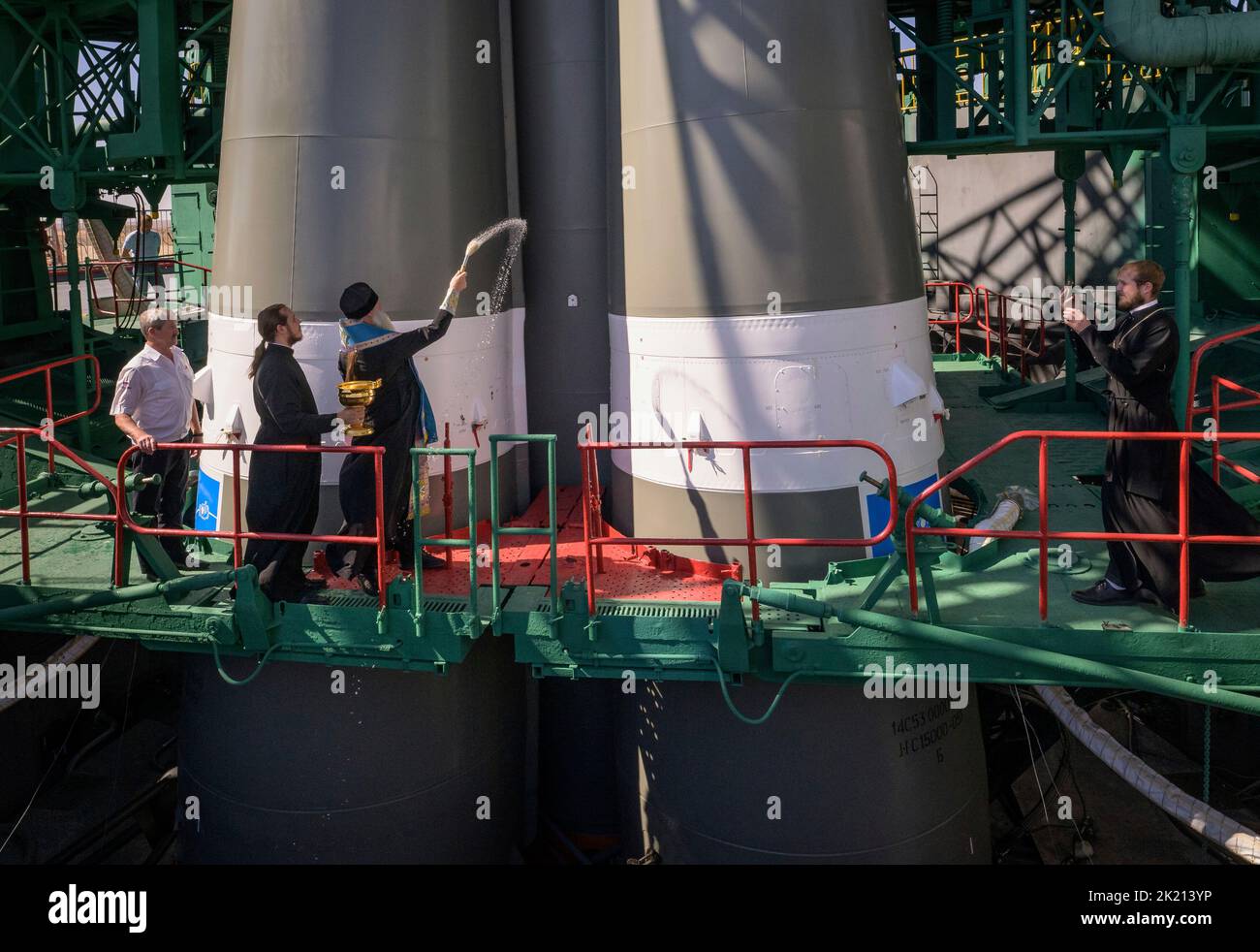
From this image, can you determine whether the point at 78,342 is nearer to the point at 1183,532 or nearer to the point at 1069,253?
the point at 1069,253

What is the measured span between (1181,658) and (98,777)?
1166cm

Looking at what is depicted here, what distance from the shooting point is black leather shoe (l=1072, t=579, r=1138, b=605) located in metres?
8.29

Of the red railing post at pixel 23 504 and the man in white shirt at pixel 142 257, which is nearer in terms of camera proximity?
the red railing post at pixel 23 504

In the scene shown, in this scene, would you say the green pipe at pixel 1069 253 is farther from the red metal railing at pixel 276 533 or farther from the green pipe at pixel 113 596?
the green pipe at pixel 113 596

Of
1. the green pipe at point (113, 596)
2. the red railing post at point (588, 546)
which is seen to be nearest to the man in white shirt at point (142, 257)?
the green pipe at point (113, 596)

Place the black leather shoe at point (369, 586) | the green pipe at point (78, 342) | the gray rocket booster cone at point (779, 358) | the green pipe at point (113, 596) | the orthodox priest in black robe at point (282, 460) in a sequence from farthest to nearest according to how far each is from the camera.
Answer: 1. the green pipe at point (78, 342)
2. the gray rocket booster cone at point (779, 358)
3. the black leather shoe at point (369, 586)
4. the green pipe at point (113, 596)
5. the orthodox priest in black robe at point (282, 460)

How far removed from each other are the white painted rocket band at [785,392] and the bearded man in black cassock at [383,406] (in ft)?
6.05

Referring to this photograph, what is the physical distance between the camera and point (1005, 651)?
7777 millimetres

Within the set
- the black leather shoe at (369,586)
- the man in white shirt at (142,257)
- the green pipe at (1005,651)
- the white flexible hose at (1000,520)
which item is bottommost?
the green pipe at (1005,651)

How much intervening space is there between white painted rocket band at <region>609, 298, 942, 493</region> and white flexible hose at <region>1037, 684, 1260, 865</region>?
2.27 m

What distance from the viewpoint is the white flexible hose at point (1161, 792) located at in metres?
8.07

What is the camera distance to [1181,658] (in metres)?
7.75
